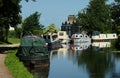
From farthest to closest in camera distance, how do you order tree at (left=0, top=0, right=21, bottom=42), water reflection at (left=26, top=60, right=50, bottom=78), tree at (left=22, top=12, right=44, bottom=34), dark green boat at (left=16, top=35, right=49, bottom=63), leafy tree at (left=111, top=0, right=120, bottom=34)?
1. leafy tree at (left=111, top=0, right=120, bottom=34)
2. tree at (left=22, top=12, right=44, bottom=34)
3. tree at (left=0, top=0, right=21, bottom=42)
4. dark green boat at (left=16, top=35, right=49, bottom=63)
5. water reflection at (left=26, top=60, right=50, bottom=78)

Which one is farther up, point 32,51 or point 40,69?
point 32,51

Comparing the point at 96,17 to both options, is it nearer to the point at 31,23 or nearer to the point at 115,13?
the point at 115,13

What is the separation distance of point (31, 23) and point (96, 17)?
31.8 meters

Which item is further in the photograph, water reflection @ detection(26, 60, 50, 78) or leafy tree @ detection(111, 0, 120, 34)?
leafy tree @ detection(111, 0, 120, 34)

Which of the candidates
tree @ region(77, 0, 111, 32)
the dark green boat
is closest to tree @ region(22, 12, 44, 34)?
tree @ region(77, 0, 111, 32)

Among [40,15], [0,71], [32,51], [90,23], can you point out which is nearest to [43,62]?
[32,51]

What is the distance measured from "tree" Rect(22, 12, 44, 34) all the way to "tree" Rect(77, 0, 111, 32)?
72.5 feet

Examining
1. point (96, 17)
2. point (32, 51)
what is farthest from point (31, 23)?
point (32, 51)

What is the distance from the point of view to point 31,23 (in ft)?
385

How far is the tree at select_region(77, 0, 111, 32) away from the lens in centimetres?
13962

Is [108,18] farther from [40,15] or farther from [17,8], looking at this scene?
[17,8]

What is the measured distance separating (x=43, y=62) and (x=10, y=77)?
13.8 m

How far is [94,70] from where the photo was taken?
35.9 metres

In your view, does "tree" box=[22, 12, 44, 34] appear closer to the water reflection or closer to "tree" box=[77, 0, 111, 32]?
"tree" box=[77, 0, 111, 32]
